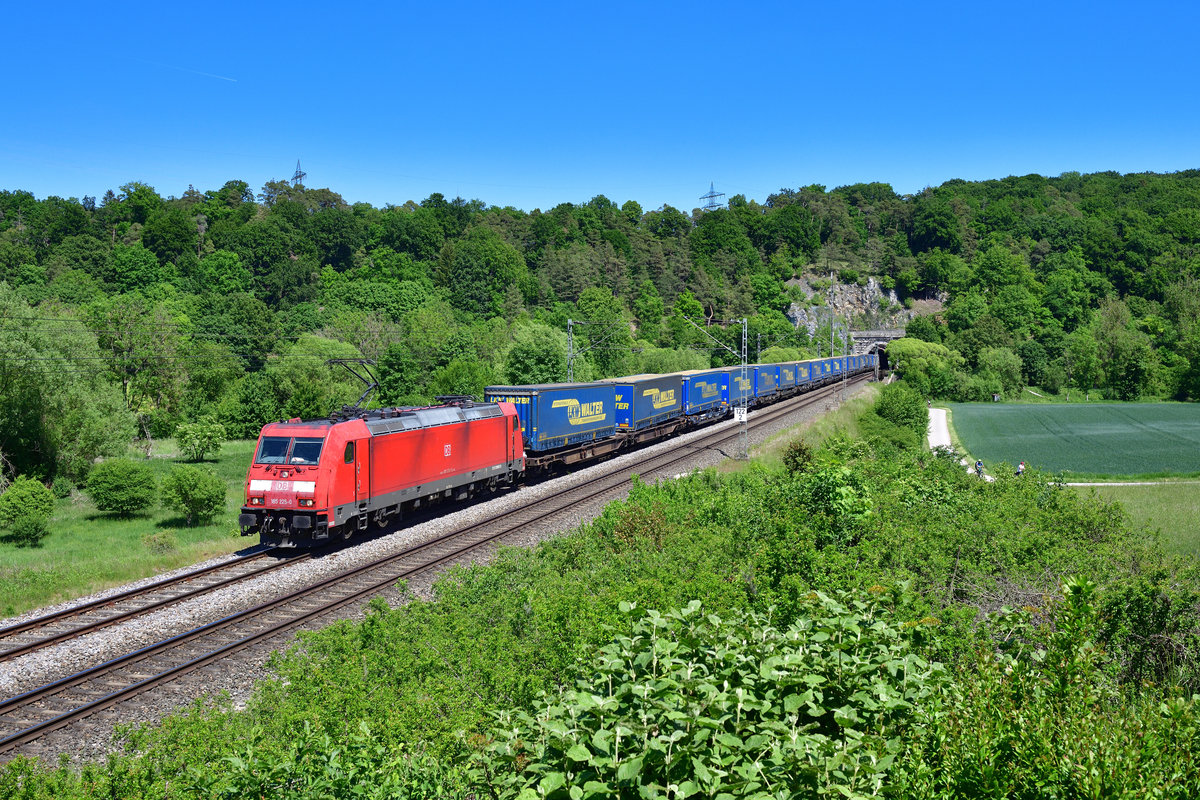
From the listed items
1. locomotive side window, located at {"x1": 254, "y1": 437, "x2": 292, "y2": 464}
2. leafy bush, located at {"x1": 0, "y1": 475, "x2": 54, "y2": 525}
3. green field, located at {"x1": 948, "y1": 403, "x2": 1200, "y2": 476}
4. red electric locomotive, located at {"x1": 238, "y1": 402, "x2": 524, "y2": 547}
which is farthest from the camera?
green field, located at {"x1": 948, "y1": 403, "x2": 1200, "y2": 476}

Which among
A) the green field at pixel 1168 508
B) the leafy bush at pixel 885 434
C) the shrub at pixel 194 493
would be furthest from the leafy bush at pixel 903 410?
the shrub at pixel 194 493

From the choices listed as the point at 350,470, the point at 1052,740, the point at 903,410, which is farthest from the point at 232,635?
the point at 903,410

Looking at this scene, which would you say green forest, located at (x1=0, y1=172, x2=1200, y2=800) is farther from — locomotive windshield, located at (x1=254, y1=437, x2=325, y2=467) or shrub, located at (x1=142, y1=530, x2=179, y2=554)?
shrub, located at (x1=142, y1=530, x2=179, y2=554)

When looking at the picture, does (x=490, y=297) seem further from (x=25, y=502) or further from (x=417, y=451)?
(x=417, y=451)

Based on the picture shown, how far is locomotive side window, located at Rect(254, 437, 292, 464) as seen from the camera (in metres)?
19.3

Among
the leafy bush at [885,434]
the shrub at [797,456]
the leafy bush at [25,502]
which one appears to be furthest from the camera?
the leafy bush at [885,434]

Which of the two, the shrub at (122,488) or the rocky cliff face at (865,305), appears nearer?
the shrub at (122,488)

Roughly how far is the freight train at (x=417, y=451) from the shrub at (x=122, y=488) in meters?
12.4

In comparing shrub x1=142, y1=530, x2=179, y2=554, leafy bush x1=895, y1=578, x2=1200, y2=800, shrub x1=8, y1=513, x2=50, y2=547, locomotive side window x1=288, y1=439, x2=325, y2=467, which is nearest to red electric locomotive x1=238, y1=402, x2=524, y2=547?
locomotive side window x1=288, y1=439, x2=325, y2=467

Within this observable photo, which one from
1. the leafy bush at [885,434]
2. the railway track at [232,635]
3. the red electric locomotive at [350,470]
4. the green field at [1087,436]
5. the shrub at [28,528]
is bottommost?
the green field at [1087,436]

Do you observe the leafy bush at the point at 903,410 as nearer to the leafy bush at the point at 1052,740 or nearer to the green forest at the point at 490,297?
the green forest at the point at 490,297

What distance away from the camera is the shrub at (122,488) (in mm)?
30250

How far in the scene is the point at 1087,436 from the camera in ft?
214

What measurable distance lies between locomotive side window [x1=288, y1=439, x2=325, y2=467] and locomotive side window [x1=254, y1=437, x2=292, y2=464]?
264mm
